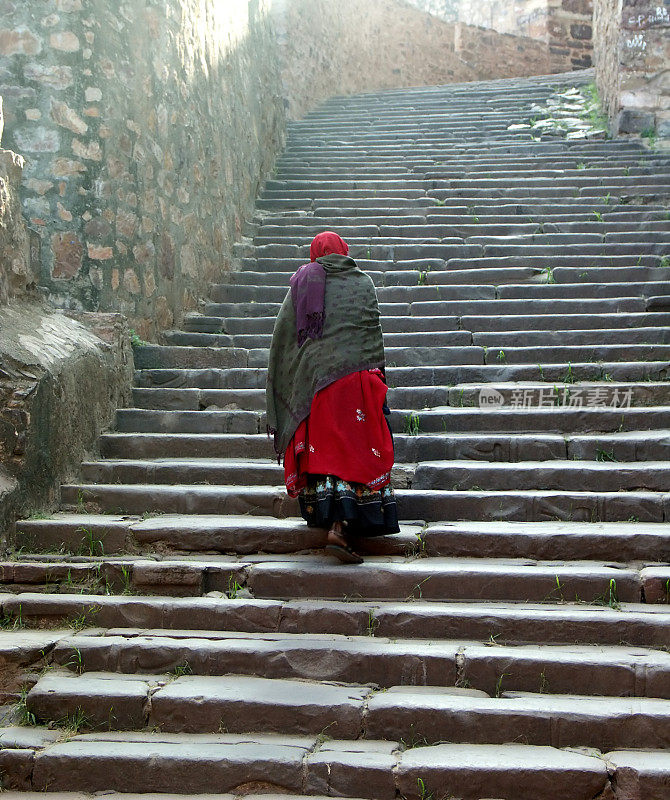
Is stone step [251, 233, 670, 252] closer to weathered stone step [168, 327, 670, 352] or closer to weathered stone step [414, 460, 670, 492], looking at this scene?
weathered stone step [168, 327, 670, 352]

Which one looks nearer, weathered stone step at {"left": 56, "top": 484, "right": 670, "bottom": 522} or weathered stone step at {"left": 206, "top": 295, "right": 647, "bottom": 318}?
weathered stone step at {"left": 56, "top": 484, "right": 670, "bottom": 522}

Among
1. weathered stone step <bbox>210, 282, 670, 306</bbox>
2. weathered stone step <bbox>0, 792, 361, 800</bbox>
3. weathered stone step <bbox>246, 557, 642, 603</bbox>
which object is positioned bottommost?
weathered stone step <bbox>0, 792, 361, 800</bbox>

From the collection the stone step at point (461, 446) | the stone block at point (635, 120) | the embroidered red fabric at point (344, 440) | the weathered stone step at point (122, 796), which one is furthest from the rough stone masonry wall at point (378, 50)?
the weathered stone step at point (122, 796)

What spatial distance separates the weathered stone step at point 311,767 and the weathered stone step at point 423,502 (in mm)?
1348

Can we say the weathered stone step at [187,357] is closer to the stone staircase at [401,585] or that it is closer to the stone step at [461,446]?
the stone staircase at [401,585]

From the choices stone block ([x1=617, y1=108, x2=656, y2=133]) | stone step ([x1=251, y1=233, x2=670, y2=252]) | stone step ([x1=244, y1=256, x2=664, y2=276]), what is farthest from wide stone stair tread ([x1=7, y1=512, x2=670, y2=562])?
stone block ([x1=617, y1=108, x2=656, y2=133])

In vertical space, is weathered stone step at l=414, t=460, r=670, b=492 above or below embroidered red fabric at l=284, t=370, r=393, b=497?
below

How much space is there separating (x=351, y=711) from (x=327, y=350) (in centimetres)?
150

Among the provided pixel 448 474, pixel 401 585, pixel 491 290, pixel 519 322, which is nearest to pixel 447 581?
pixel 401 585

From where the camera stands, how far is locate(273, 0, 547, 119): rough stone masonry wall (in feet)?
41.3

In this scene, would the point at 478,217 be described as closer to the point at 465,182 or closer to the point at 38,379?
the point at 465,182

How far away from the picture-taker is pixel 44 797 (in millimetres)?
2797

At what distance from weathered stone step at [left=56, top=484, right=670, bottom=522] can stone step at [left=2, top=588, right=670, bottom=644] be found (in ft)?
0.90

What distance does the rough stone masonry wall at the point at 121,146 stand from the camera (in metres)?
5.27
